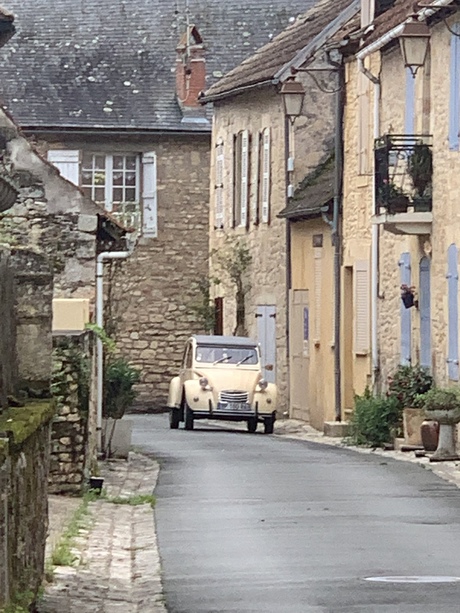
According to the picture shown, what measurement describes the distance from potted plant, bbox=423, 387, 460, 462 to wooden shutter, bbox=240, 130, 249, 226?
16798 mm

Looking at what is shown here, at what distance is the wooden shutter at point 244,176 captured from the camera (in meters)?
39.1

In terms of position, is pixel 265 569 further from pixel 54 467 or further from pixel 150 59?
pixel 150 59

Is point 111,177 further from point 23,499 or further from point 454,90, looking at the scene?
point 23,499

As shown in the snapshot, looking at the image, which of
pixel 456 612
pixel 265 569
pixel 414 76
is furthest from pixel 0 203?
pixel 414 76

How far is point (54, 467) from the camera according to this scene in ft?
57.9

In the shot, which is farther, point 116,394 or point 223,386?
point 223,386

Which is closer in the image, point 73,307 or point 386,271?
point 73,307

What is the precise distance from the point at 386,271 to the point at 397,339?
1.32 metres

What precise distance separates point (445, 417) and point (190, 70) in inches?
878

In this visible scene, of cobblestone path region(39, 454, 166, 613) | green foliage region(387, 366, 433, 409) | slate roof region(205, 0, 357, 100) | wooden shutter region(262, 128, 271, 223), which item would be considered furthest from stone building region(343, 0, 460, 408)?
cobblestone path region(39, 454, 166, 613)

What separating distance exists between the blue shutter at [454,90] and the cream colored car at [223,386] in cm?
776

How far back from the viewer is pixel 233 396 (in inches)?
1209

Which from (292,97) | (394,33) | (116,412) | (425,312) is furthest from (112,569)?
(292,97)

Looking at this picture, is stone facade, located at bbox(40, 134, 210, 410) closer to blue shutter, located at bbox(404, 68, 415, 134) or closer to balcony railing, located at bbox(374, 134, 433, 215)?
blue shutter, located at bbox(404, 68, 415, 134)
